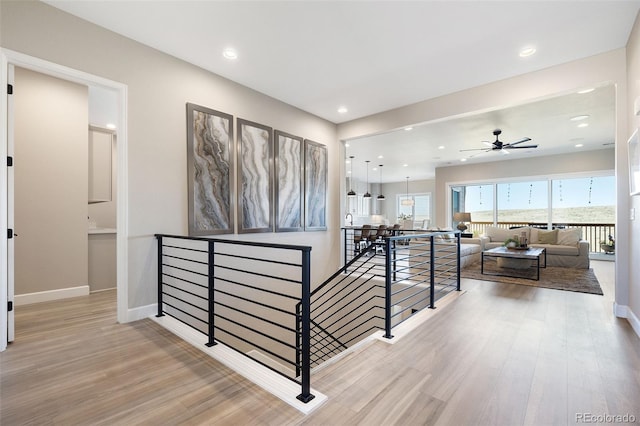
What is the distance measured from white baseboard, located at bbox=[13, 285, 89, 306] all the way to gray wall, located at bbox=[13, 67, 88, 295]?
47mm

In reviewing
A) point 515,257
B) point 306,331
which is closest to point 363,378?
point 306,331

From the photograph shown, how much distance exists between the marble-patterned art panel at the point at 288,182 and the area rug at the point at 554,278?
3410 mm

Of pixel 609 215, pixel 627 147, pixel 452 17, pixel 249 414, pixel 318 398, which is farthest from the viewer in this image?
pixel 609 215

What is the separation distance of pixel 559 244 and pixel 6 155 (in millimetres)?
9378

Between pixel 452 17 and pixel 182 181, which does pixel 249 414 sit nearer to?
pixel 182 181

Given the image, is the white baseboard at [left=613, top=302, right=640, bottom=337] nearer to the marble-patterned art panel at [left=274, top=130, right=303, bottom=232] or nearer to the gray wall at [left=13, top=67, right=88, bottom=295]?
the marble-patterned art panel at [left=274, top=130, right=303, bottom=232]

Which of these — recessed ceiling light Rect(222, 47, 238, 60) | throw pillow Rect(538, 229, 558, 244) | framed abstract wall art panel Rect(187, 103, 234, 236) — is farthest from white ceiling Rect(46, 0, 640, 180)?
throw pillow Rect(538, 229, 558, 244)

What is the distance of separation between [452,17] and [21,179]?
5.08m

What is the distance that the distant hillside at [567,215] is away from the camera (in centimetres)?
781

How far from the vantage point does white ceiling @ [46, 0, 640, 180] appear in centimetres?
253

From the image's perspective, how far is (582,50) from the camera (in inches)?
123

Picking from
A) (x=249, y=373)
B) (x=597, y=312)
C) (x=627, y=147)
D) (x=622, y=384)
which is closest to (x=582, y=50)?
(x=627, y=147)

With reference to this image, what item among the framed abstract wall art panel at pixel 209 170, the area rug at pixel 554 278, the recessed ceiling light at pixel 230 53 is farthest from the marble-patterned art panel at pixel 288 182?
the area rug at pixel 554 278

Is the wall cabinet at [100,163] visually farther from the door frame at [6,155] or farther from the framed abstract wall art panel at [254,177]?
the framed abstract wall art panel at [254,177]
